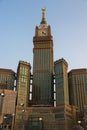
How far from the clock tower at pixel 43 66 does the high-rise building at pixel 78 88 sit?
1486cm

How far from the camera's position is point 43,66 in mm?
142125

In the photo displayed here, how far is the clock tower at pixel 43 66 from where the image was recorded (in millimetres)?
131375

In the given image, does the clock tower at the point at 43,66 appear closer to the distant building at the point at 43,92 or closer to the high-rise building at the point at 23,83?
the distant building at the point at 43,92

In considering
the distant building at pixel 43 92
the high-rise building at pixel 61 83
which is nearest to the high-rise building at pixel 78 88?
the distant building at pixel 43 92

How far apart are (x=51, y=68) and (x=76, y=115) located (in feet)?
132

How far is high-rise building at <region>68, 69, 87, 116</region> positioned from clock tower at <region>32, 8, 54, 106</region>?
14.9 meters

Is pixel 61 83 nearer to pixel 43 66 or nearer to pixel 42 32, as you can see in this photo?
pixel 43 66

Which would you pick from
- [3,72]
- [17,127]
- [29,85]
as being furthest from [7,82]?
[17,127]

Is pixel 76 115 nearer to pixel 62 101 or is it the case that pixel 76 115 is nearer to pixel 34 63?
pixel 62 101

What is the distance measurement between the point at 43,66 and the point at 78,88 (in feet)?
103

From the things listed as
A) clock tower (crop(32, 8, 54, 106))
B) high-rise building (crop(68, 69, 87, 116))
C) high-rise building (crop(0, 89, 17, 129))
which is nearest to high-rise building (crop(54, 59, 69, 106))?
high-rise building (crop(68, 69, 87, 116))

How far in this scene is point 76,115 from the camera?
12100 cm

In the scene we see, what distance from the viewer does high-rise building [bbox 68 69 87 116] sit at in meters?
130

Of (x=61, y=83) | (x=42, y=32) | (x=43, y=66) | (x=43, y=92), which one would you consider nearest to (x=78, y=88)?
(x=61, y=83)
